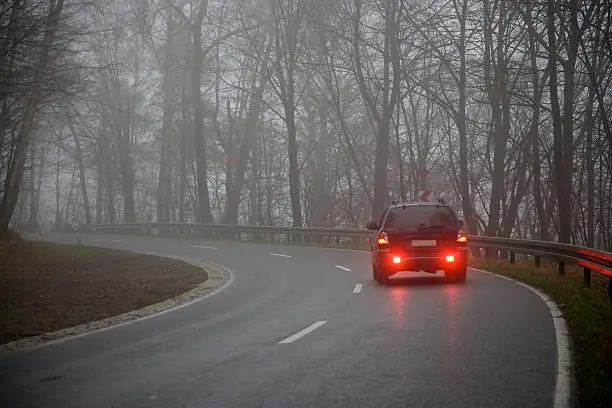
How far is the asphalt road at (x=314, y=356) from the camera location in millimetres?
6504

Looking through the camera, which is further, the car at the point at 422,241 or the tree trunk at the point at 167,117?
the tree trunk at the point at 167,117

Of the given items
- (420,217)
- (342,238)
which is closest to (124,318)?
(420,217)

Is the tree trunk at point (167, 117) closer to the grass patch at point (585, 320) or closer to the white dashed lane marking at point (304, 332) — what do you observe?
the grass patch at point (585, 320)

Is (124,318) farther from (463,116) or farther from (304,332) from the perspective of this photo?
(463,116)

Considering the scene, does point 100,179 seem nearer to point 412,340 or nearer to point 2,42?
point 2,42

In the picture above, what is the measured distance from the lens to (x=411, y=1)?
30.6 meters

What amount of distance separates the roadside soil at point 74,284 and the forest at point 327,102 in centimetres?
404

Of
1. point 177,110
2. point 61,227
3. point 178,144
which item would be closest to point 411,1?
point 177,110

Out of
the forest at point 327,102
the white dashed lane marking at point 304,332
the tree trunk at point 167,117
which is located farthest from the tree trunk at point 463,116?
the tree trunk at point 167,117

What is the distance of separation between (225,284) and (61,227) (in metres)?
47.3

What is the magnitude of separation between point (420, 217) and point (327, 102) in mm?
24442

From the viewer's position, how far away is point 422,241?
1584 cm

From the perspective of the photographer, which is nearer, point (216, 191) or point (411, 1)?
point (411, 1)

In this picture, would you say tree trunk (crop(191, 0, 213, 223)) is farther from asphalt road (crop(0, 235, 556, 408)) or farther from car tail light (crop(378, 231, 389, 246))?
asphalt road (crop(0, 235, 556, 408))
